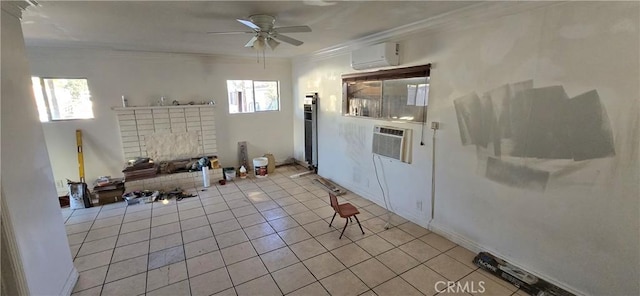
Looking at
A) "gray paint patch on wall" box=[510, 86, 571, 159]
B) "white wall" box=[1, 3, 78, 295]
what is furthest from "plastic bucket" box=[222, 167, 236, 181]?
"gray paint patch on wall" box=[510, 86, 571, 159]

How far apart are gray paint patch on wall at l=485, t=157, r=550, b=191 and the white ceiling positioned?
1.47m

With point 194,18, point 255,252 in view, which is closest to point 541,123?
point 255,252

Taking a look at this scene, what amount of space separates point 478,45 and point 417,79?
0.74 meters

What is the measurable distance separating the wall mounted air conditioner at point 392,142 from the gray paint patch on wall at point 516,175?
0.97 meters

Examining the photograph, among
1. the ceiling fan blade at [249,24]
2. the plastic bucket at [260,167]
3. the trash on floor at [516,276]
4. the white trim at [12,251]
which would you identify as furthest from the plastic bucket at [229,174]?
the trash on floor at [516,276]

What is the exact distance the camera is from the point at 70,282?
2.37m

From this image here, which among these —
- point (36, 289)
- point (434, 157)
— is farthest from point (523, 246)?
point (36, 289)

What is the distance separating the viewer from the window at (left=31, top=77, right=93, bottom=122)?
13.6 feet

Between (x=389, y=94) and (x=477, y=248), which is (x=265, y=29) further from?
(x=477, y=248)

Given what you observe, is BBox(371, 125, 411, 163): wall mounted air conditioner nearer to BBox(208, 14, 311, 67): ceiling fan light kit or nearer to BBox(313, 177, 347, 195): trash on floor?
BBox(313, 177, 347, 195): trash on floor

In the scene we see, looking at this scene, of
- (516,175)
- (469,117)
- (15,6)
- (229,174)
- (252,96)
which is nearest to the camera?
(15,6)

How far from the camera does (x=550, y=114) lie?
7.07 ft

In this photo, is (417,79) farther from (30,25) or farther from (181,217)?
(30,25)

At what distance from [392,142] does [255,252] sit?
213 cm
